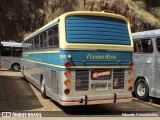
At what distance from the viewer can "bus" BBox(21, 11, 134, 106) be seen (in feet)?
29.4

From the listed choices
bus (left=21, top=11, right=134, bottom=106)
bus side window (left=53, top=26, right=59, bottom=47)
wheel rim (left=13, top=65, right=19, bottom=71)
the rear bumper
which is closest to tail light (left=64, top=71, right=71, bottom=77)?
bus (left=21, top=11, right=134, bottom=106)

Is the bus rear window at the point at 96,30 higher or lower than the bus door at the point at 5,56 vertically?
higher

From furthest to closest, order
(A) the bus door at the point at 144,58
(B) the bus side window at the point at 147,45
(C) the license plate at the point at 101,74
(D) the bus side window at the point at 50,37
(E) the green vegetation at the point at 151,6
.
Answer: (E) the green vegetation at the point at 151,6 < (B) the bus side window at the point at 147,45 < (A) the bus door at the point at 144,58 < (D) the bus side window at the point at 50,37 < (C) the license plate at the point at 101,74

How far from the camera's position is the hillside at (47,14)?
40062 millimetres

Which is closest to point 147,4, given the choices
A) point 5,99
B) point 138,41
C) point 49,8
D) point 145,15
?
point 145,15

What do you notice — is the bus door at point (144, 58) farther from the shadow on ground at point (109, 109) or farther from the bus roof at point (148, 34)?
the shadow on ground at point (109, 109)

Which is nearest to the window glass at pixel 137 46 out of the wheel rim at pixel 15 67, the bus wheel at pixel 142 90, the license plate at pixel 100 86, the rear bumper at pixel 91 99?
the bus wheel at pixel 142 90

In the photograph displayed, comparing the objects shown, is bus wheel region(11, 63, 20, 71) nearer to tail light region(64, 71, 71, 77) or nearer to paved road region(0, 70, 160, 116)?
paved road region(0, 70, 160, 116)

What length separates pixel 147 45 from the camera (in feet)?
41.3

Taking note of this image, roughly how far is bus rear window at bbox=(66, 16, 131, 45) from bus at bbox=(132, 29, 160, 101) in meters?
2.28

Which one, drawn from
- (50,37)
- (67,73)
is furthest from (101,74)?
(50,37)

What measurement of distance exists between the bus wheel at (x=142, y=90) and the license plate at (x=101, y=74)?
3524mm

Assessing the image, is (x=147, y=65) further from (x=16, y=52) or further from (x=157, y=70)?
(x=16, y=52)

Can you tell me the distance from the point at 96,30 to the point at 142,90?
4.55 meters
